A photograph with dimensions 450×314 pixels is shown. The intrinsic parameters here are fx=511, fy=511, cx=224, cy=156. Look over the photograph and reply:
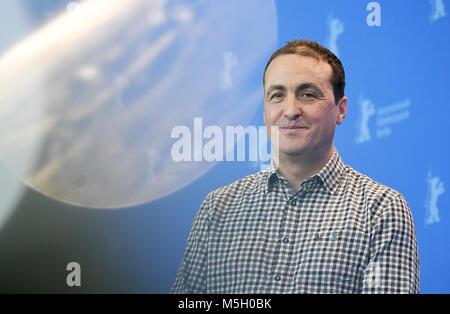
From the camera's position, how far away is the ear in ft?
6.53

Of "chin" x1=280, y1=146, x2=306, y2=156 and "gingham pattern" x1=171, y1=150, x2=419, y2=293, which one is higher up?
"chin" x1=280, y1=146, x2=306, y2=156

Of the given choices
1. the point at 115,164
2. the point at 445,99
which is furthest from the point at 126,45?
the point at 445,99

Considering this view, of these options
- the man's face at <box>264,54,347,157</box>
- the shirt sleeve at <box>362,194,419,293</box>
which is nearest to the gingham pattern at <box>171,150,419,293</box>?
the shirt sleeve at <box>362,194,419,293</box>

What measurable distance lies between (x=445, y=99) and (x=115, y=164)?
137 centimetres

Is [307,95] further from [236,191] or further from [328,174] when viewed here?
[236,191]

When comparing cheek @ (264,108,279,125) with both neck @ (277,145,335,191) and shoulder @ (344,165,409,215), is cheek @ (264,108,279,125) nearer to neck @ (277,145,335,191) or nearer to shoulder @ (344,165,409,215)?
neck @ (277,145,335,191)

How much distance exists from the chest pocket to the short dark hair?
1.79ft

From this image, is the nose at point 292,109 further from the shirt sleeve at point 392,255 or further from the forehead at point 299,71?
the shirt sleeve at point 392,255

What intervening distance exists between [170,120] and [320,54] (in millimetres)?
648
